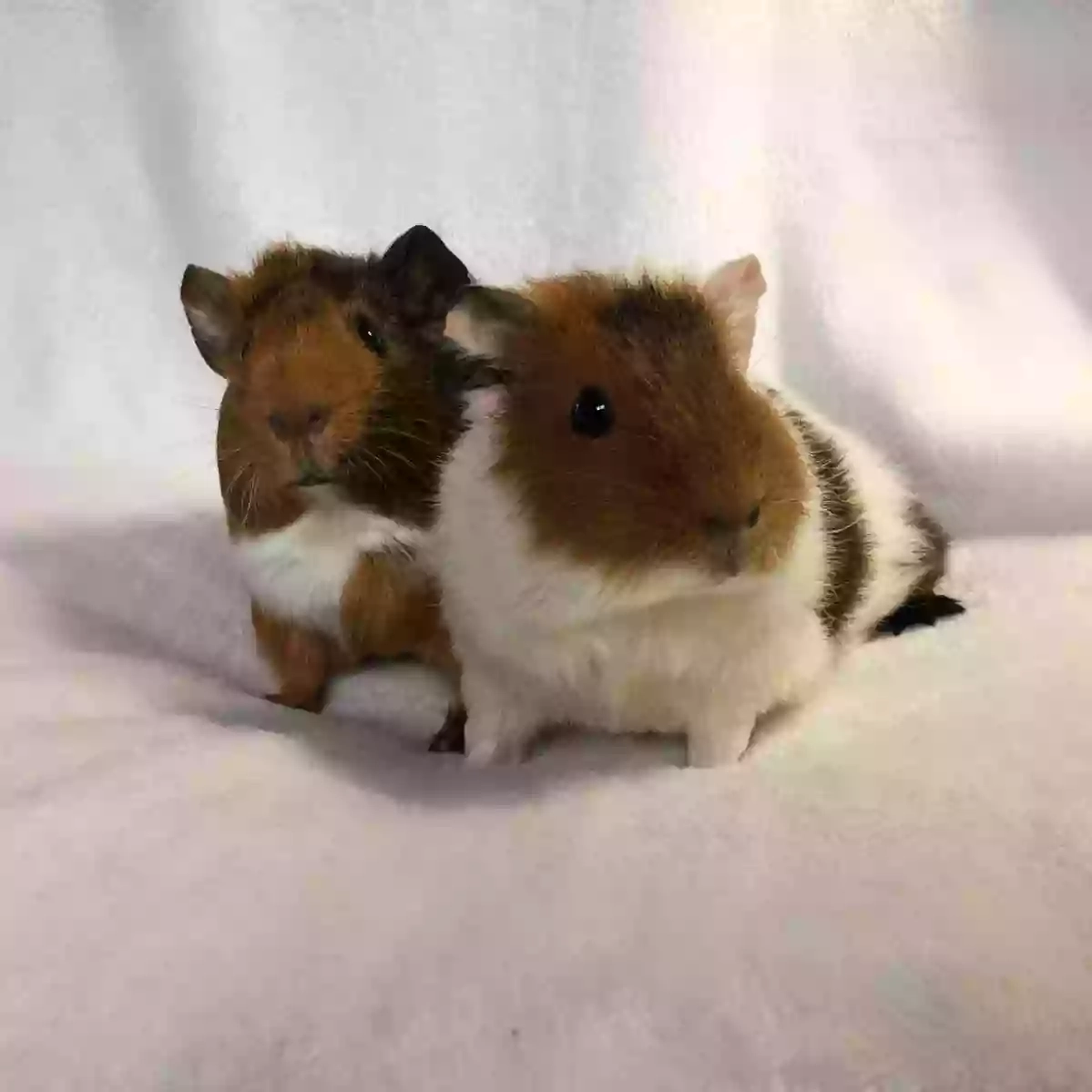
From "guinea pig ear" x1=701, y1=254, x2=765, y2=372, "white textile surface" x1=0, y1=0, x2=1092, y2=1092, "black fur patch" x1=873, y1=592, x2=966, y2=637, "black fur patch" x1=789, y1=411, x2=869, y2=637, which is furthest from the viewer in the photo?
"black fur patch" x1=873, y1=592, x2=966, y2=637

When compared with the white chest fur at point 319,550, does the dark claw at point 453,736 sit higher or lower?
lower

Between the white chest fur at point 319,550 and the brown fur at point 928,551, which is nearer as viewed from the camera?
the white chest fur at point 319,550

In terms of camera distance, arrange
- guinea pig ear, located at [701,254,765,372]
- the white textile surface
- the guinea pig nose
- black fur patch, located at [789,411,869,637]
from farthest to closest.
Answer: black fur patch, located at [789,411,869,637], guinea pig ear, located at [701,254,765,372], the guinea pig nose, the white textile surface

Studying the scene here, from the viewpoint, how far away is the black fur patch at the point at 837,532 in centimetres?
95

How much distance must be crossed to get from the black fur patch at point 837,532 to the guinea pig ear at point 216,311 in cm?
44

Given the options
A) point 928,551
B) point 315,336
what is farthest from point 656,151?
point 315,336

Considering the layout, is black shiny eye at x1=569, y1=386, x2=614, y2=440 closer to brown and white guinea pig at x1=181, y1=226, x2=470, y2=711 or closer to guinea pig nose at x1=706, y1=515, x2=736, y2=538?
guinea pig nose at x1=706, y1=515, x2=736, y2=538

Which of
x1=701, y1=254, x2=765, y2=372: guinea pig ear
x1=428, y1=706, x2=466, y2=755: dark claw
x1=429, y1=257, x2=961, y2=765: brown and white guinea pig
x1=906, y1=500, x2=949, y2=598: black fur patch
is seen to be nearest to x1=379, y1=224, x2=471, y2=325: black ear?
x1=429, y1=257, x2=961, y2=765: brown and white guinea pig

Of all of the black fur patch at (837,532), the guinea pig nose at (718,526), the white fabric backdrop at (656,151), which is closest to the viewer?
the guinea pig nose at (718,526)

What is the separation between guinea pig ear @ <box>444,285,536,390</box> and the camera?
83 cm

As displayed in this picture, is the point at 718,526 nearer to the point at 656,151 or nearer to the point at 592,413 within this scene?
the point at 592,413

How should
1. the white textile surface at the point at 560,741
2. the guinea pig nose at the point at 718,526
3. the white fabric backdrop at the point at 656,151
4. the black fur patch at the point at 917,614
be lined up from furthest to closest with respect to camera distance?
the white fabric backdrop at the point at 656,151
the black fur patch at the point at 917,614
the guinea pig nose at the point at 718,526
the white textile surface at the point at 560,741

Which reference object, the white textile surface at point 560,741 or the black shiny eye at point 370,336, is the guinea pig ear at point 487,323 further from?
the white textile surface at point 560,741

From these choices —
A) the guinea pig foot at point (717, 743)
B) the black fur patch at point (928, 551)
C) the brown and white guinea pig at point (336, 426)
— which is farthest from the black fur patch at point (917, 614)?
the brown and white guinea pig at point (336, 426)
